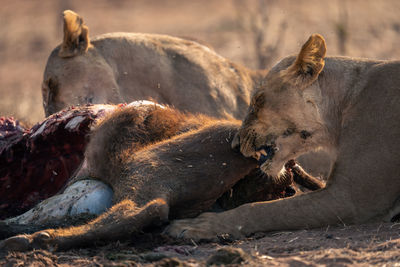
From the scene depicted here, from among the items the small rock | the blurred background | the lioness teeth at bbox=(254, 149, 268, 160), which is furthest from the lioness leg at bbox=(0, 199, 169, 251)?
the blurred background

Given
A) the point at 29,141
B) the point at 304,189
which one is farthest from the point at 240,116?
the point at 29,141

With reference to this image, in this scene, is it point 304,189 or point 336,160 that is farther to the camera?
point 304,189

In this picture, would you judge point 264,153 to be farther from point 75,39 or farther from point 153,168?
point 75,39

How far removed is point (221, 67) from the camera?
287 inches

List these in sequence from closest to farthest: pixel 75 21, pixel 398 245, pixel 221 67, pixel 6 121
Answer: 1. pixel 398 245
2. pixel 6 121
3. pixel 75 21
4. pixel 221 67

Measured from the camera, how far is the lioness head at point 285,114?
14.2 feet

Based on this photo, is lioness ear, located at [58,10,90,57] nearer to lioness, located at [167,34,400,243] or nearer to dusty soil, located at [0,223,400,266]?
lioness, located at [167,34,400,243]

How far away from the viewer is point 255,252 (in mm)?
3537

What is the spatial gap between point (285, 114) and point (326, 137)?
307 millimetres

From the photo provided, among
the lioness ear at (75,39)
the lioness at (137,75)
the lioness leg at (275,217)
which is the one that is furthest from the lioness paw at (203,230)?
the lioness ear at (75,39)

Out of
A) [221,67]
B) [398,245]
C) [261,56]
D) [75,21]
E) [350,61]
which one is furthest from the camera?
[261,56]

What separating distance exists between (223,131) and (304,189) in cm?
76

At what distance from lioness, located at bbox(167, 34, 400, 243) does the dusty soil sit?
4.6 inches

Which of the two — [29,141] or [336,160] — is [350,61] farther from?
[29,141]
